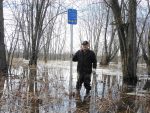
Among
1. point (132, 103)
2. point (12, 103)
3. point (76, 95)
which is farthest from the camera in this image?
point (76, 95)

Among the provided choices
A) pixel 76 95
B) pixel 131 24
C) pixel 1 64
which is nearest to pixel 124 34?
pixel 131 24

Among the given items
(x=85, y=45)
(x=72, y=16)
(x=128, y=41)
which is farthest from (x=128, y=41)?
(x=72, y=16)

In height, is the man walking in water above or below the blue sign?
below

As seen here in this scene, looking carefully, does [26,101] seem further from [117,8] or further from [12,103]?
[117,8]

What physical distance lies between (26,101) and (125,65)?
391 inches

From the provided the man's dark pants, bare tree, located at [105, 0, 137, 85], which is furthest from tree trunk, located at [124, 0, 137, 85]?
the man's dark pants

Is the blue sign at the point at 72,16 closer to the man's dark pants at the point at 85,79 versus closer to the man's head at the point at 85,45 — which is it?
the man's head at the point at 85,45

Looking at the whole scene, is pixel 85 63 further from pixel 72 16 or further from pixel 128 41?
pixel 128 41

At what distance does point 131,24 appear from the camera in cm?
1741

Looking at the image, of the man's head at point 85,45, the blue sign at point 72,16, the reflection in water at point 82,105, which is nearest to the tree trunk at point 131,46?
the man's head at point 85,45

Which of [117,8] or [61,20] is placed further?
[61,20]

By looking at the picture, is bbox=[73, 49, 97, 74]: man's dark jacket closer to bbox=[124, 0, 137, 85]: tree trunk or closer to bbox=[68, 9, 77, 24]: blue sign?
bbox=[68, 9, 77, 24]: blue sign

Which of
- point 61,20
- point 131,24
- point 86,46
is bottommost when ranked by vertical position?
point 86,46

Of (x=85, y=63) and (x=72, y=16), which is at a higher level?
(x=72, y=16)
